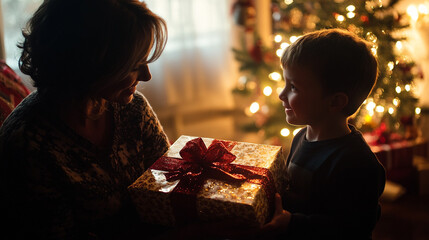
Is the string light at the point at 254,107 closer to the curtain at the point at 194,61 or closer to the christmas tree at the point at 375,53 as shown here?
the christmas tree at the point at 375,53

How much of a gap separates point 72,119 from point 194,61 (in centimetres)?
181

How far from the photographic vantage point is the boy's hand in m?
1.08

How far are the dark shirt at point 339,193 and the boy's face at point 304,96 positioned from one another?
0.29ft

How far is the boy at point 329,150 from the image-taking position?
112cm

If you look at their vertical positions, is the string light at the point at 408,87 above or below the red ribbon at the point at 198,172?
below

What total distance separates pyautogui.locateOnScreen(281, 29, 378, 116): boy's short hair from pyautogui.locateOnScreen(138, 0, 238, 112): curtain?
5.34 ft

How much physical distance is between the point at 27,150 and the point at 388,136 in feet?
7.41

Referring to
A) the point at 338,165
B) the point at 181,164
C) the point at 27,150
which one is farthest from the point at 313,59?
the point at 27,150

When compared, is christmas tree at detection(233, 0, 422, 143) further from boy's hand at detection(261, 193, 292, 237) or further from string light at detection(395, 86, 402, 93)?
boy's hand at detection(261, 193, 292, 237)

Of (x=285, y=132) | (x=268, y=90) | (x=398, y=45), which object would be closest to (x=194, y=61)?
(x=268, y=90)

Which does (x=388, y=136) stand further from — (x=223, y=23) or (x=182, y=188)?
(x=182, y=188)

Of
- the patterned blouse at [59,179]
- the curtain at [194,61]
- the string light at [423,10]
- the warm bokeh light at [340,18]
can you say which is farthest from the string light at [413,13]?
the patterned blouse at [59,179]

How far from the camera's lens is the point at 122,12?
1134 millimetres

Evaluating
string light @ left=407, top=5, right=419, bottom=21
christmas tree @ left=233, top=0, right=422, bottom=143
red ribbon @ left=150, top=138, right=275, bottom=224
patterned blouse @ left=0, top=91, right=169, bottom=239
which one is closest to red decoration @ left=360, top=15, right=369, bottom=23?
christmas tree @ left=233, top=0, right=422, bottom=143
